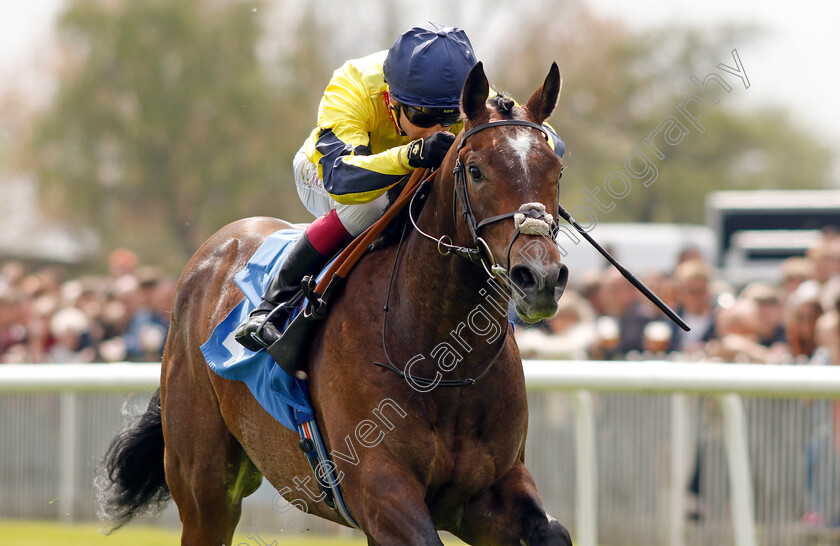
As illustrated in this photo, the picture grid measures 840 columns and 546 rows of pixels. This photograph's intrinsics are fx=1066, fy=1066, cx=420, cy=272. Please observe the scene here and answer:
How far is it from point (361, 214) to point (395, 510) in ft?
3.47

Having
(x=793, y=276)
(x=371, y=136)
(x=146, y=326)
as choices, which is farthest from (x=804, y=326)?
(x=146, y=326)

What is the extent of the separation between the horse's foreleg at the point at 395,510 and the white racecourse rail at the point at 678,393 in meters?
2.14

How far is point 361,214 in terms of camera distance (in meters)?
3.68

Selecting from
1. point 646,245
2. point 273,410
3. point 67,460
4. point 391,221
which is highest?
point 391,221

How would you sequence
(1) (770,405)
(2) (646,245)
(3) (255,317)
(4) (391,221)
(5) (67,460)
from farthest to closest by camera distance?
(2) (646,245) → (5) (67,460) → (1) (770,405) → (3) (255,317) → (4) (391,221)

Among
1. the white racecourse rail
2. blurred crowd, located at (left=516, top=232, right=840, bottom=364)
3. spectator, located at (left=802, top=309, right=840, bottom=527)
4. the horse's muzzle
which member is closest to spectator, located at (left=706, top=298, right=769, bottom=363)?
blurred crowd, located at (left=516, top=232, right=840, bottom=364)

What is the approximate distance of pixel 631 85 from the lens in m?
28.5

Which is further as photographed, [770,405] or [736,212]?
[736,212]

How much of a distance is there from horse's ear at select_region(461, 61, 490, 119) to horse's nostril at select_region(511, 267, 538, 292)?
0.61 meters

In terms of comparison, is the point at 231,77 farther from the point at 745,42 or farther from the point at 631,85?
the point at 745,42

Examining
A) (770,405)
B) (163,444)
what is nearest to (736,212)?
(770,405)

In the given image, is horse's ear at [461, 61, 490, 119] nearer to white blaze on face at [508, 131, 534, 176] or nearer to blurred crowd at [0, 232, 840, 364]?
white blaze on face at [508, 131, 534, 176]

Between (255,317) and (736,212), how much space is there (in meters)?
11.8

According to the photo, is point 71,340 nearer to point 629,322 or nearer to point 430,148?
point 629,322
